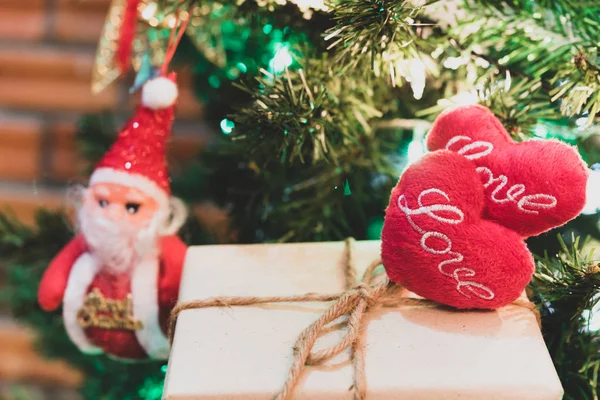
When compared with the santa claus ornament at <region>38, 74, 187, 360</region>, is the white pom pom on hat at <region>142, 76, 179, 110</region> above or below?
above

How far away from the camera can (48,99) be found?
1.03 metres

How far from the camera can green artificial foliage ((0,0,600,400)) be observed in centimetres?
56

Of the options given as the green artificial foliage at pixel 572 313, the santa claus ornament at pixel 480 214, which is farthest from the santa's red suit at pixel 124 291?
the green artificial foliage at pixel 572 313

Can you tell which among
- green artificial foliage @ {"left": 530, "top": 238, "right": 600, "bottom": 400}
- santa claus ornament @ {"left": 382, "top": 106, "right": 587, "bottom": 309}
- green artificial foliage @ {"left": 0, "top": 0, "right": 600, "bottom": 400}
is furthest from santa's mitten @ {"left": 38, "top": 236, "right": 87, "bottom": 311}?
green artificial foliage @ {"left": 530, "top": 238, "right": 600, "bottom": 400}

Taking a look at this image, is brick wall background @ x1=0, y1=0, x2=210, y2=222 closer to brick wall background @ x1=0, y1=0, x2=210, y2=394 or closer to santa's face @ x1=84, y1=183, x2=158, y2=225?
brick wall background @ x1=0, y1=0, x2=210, y2=394

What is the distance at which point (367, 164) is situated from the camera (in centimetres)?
71

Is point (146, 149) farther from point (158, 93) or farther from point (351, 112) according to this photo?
point (351, 112)

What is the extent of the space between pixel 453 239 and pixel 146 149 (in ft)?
1.06

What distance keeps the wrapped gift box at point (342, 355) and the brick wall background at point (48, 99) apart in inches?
19.5

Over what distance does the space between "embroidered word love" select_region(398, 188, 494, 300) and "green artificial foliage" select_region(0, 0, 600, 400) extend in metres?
0.09

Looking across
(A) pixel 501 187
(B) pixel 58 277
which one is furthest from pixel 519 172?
(B) pixel 58 277

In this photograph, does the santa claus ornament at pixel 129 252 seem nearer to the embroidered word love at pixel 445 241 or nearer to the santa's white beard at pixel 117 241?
the santa's white beard at pixel 117 241

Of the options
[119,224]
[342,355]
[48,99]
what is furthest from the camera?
[48,99]

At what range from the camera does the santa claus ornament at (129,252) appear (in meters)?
0.63
